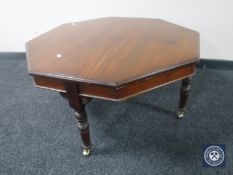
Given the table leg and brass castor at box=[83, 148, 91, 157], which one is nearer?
the table leg

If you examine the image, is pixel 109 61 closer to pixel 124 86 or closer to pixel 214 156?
pixel 124 86

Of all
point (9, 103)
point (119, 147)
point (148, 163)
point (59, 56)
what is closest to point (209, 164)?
point (148, 163)

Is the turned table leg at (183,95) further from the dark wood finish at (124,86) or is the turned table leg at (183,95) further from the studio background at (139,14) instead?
the studio background at (139,14)

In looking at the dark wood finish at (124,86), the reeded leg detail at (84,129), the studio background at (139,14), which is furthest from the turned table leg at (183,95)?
the studio background at (139,14)

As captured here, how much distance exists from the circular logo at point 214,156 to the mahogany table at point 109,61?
35 cm

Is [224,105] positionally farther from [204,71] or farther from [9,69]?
[9,69]

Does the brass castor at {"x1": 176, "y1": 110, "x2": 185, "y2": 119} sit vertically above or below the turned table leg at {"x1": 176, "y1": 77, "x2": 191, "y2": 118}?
below

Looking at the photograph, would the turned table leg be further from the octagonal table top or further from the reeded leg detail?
the reeded leg detail

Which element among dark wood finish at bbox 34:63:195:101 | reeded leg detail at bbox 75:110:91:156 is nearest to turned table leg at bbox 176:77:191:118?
dark wood finish at bbox 34:63:195:101

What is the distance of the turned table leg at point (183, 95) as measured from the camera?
140 cm

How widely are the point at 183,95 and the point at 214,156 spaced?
388mm

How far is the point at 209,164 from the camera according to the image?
1.30 m

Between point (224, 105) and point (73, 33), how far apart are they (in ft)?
3.80

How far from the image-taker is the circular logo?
1305mm
